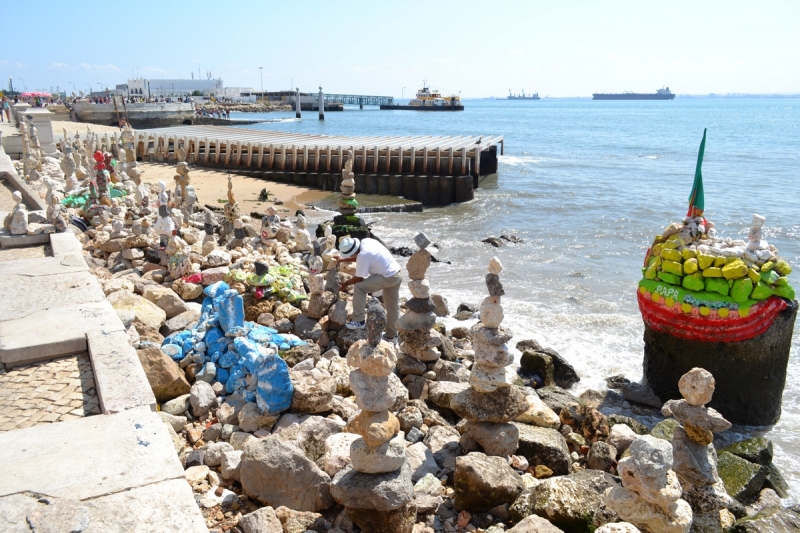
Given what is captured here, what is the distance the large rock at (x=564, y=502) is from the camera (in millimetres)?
4324

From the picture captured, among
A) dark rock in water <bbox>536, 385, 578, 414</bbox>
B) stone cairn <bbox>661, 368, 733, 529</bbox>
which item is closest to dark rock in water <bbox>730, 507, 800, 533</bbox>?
stone cairn <bbox>661, 368, 733, 529</bbox>

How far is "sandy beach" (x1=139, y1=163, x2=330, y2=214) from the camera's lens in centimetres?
1969

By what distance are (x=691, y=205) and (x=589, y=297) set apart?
17.0 ft

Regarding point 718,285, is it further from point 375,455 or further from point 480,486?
point 375,455

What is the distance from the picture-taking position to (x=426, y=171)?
2375cm

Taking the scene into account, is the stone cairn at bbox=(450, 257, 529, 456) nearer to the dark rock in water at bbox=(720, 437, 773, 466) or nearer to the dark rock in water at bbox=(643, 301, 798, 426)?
the dark rock in water at bbox=(720, 437, 773, 466)

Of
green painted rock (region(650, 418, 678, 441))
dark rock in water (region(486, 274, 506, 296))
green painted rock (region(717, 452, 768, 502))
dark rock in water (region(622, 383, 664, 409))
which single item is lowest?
dark rock in water (region(622, 383, 664, 409))

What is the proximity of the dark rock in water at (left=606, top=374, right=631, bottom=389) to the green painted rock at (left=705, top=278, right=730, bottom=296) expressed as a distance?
1976 mm

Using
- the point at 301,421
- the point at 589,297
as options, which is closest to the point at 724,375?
the point at 301,421

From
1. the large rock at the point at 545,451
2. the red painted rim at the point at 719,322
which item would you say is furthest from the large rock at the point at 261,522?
the red painted rim at the point at 719,322

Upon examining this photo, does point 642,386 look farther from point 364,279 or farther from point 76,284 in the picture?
point 76,284

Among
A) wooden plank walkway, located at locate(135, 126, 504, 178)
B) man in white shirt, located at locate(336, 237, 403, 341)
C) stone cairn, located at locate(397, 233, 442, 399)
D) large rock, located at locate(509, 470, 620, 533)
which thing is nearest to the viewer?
large rock, located at locate(509, 470, 620, 533)

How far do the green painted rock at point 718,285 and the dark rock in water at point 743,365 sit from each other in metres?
0.60

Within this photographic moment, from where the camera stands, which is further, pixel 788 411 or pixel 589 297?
pixel 589 297
